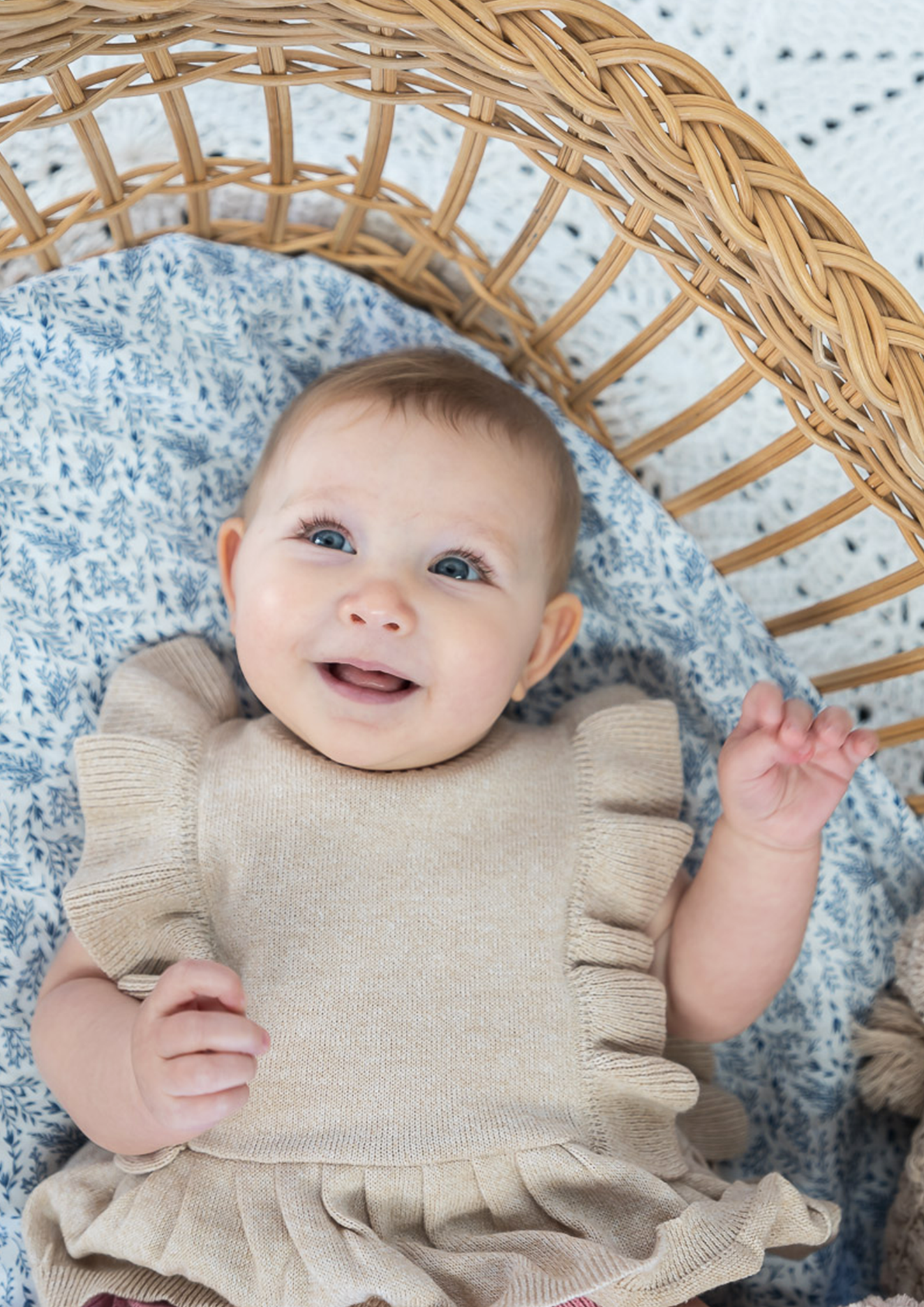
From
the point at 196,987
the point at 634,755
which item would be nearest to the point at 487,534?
the point at 634,755

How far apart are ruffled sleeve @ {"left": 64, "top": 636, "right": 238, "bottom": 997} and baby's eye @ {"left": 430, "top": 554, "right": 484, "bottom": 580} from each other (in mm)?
288

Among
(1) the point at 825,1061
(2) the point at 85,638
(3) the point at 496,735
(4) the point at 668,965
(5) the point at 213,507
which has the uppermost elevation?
(5) the point at 213,507

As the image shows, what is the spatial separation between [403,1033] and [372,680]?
Answer: 313 mm

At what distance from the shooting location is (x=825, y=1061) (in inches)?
51.3

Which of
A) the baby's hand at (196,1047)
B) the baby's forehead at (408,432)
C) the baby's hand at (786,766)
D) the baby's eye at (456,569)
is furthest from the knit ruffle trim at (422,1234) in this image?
the baby's forehead at (408,432)

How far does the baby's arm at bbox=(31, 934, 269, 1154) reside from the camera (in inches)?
33.8

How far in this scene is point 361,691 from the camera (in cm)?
111

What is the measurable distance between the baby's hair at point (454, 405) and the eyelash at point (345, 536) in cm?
11

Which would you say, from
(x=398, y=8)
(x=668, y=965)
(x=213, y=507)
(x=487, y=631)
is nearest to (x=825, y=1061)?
(x=668, y=965)

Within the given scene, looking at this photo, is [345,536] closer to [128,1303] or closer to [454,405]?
[454,405]

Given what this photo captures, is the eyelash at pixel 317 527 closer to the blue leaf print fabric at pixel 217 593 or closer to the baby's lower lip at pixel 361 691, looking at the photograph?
the baby's lower lip at pixel 361 691

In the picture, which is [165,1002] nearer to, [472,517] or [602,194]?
[472,517]

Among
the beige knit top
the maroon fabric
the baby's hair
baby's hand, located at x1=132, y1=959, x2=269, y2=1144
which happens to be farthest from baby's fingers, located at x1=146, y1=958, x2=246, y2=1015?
the baby's hair

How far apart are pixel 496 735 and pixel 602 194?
0.54 m
